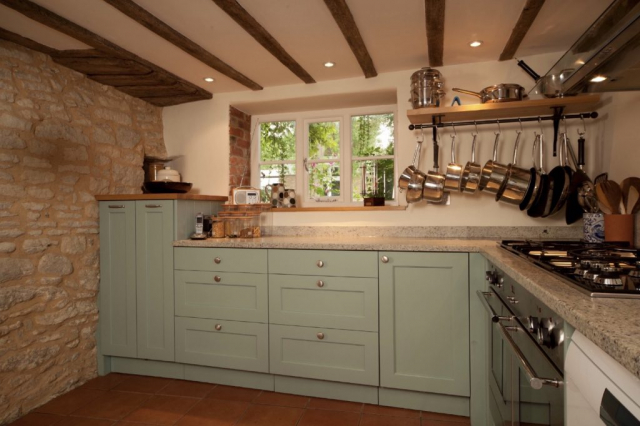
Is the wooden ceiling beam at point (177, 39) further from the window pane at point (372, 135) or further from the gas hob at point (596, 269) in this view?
the gas hob at point (596, 269)

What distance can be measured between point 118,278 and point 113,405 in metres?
0.79

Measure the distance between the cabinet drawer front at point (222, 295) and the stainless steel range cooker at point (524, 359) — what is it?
128 cm

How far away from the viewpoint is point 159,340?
8.27 feet

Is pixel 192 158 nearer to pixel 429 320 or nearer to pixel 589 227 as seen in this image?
pixel 429 320

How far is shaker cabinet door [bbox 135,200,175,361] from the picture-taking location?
2512 millimetres

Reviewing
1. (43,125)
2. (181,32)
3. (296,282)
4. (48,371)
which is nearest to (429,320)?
(296,282)

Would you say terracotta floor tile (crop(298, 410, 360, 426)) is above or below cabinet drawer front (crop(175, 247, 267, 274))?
below

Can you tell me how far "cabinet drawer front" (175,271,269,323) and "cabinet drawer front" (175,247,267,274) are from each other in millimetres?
35

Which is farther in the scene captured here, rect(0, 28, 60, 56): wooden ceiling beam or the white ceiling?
rect(0, 28, 60, 56): wooden ceiling beam

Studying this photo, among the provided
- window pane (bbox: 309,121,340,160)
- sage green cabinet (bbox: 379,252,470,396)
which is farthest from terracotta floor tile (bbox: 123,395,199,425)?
window pane (bbox: 309,121,340,160)

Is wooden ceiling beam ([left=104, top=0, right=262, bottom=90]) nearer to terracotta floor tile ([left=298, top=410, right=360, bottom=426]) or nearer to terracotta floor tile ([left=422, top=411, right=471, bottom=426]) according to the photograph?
terracotta floor tile ([left=298, top=410, right=360, bottom=426])

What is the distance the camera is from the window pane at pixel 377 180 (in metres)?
2.97

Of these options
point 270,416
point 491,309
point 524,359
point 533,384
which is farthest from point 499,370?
point 270,416

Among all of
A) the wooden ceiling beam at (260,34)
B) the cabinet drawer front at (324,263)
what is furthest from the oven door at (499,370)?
the wooden ceiling beam at (260,34)
